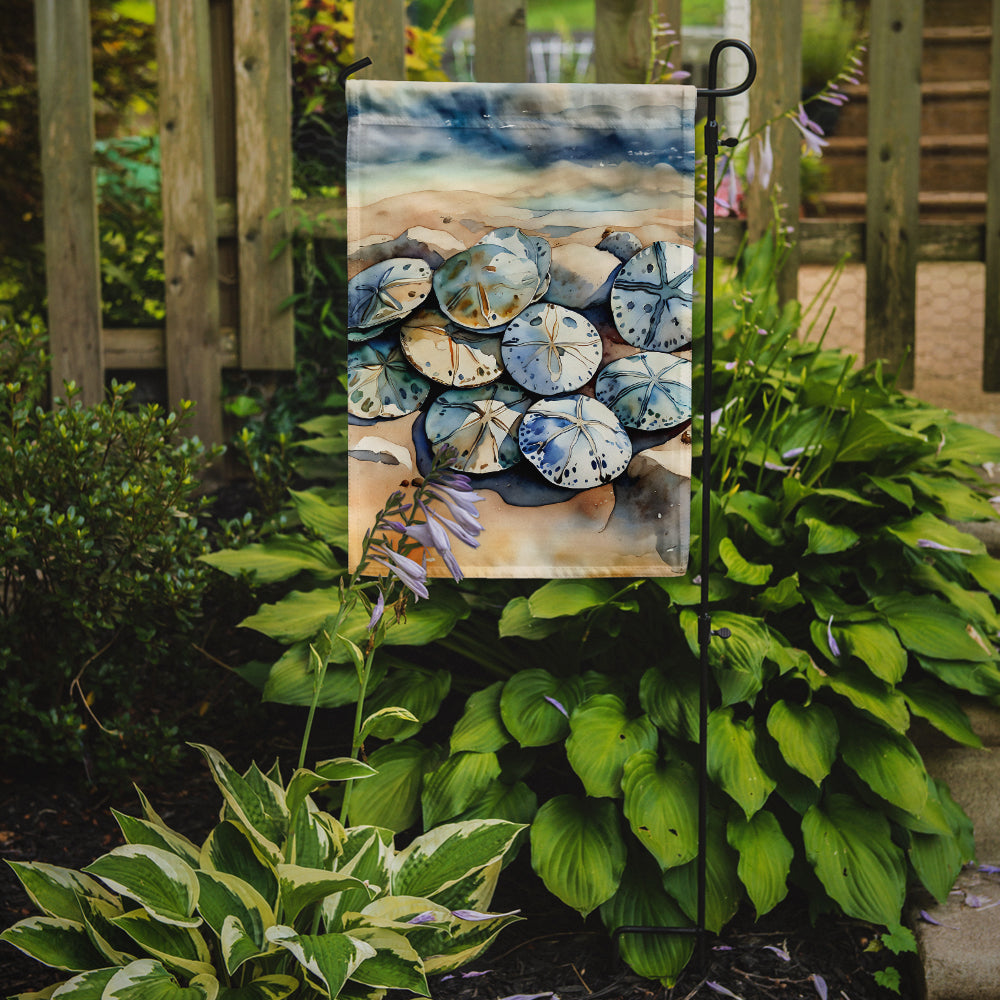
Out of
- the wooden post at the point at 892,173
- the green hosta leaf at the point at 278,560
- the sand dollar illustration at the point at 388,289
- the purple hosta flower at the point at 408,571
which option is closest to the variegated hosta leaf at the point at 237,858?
the purple hosta flower at the point at 408,571

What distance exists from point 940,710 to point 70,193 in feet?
9.60

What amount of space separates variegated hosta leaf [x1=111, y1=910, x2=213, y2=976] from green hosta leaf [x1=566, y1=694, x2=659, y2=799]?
2.31ft

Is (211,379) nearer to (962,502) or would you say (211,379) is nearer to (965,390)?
(962,502)

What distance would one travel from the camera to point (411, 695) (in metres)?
2.12

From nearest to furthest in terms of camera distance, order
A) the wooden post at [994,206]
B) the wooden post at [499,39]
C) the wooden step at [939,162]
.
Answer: the wooden post at [499,39] < the wooden post at [994,206] < the wooden step at [939,162]

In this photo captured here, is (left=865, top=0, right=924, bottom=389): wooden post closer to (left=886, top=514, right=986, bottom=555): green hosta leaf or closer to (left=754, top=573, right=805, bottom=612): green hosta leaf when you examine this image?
(left=886, top=514, right=986, bottom=555): green hosta leaf

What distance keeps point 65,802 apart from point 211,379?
150cm

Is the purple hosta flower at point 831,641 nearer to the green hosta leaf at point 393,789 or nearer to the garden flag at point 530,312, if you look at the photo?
the garden flag at point 530,312

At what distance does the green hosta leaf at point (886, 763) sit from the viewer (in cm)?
192

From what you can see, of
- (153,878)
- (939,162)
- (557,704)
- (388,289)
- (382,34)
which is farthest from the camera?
(939,162)

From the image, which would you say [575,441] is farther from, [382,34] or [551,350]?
[382,34]

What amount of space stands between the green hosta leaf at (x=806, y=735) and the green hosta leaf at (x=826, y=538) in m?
0.32

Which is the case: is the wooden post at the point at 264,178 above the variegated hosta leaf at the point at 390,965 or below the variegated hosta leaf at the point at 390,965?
above

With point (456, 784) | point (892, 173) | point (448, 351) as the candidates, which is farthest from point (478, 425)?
point (892, 173)
